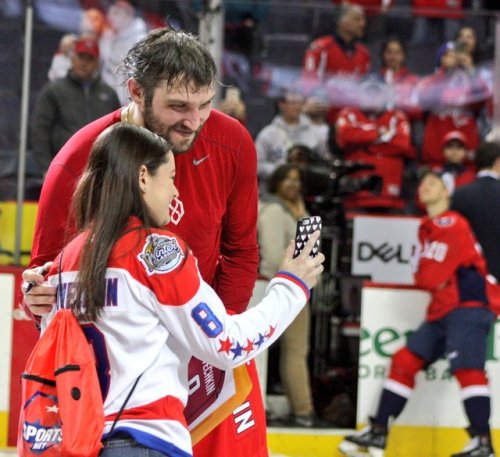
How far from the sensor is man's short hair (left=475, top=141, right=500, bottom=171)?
659 centimetres

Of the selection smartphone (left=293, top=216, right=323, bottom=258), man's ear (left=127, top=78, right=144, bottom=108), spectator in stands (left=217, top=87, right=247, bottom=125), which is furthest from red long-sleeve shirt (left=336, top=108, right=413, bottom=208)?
smartphone (left=293, top=216, right=323, bottom=258)

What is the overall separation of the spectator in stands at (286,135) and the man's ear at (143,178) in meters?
4.06

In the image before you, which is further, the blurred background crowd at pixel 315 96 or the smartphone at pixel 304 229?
the blurred background crowd at pixel 315 96

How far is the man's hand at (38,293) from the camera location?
2.62 m

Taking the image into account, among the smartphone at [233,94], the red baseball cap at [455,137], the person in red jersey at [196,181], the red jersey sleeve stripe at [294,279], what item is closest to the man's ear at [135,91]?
the person in red jersey at [196,181]

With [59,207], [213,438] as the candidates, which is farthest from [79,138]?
[213,438]

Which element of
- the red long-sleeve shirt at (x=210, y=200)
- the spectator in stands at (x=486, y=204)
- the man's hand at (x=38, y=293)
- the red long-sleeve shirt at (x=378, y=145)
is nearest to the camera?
the man's hand at (x=38, y=293)

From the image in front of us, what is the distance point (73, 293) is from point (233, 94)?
435 centimetres

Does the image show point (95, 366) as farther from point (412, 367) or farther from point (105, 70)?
point (105, 70)

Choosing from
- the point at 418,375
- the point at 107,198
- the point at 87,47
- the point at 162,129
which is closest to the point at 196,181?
the point at 162,129

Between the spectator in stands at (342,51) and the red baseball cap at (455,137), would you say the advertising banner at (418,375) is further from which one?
the spectator in stands at (342,51)

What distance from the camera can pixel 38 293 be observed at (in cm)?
264

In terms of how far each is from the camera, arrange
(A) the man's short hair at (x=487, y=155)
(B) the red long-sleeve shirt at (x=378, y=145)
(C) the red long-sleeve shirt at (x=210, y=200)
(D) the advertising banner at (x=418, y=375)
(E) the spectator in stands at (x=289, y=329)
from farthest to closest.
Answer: (B) the red long-sleeve shirt at (x=378, y=145)
(A) the man's short hair at (x=487, y=155)
(E) the spectator in stands at (x=289, y=329)
(D) the advertising banner at (x=418, y=375)
(C) the red long-sleeve shirt at (x=210, y=200)

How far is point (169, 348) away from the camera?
2.57 m
